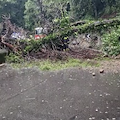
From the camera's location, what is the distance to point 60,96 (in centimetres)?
567

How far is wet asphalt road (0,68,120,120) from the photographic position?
4633 mm

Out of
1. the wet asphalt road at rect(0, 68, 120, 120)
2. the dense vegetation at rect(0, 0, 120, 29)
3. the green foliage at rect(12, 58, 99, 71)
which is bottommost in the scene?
the green foliage at rect(12, 58, 99, 71)

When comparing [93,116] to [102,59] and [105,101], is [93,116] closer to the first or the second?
[105,101]

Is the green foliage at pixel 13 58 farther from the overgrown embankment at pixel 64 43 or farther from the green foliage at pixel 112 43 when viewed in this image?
the green foliage at pixel 112 43

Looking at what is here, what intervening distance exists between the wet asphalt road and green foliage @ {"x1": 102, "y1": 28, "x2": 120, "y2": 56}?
2324 mm

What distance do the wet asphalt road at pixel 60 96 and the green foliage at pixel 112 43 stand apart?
91.5 inches

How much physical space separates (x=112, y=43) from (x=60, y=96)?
501cm

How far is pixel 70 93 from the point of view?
5.84 meters

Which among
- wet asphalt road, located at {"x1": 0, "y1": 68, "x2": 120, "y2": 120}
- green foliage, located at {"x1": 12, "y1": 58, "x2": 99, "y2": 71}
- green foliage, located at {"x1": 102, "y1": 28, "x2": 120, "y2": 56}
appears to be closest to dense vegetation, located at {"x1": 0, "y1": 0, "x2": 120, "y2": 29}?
green foliage, located at {"x1": 102, "y1": 28, "x2": 120, "y2": 56}

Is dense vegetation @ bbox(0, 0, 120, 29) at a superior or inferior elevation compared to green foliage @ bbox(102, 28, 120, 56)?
superior

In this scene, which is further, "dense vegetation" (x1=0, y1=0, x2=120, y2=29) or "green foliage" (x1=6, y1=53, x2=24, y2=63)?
"dense vegetation" (x1=0, y1=0, x2=120, y2=29)

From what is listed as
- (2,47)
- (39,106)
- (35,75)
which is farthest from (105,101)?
(2,47)

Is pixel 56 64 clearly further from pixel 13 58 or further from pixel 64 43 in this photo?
pixel 13 58

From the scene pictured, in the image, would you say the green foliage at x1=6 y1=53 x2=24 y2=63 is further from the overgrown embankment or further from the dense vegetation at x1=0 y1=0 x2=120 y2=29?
the dense vegetation at x1=0 y1=0 x2=120 y2=29
